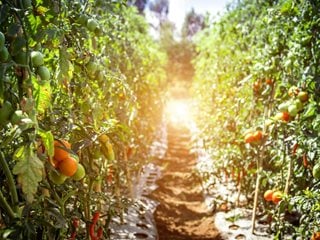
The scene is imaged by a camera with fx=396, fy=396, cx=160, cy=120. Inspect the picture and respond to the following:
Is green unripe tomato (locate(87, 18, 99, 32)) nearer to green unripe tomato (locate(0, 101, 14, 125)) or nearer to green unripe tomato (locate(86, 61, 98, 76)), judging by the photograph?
green unripe tomato (locate(86, 61, 98, 76))

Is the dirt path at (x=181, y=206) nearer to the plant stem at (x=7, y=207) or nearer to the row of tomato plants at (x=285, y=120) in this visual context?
the row of tomato plants at (x=285, y=120)

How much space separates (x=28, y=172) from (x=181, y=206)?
3435mm

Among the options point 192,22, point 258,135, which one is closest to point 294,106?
point 258,135

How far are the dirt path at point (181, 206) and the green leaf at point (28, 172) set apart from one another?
2467 millimetres

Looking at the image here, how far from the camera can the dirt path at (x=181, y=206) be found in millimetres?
3381

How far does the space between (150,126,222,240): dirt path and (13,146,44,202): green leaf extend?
247 cm

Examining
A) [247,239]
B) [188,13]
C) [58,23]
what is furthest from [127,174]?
[188,13]

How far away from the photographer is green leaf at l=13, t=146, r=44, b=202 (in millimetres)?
858

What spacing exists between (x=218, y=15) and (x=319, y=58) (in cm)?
290

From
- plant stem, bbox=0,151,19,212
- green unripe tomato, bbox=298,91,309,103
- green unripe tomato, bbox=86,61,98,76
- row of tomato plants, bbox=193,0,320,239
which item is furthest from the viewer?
green unripe tomato, bbox=298,91,309,103

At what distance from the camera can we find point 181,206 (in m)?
4.16

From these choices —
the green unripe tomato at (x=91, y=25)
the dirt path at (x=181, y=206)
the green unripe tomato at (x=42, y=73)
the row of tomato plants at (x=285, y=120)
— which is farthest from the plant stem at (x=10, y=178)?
the dirt path at (x=181, y=206)

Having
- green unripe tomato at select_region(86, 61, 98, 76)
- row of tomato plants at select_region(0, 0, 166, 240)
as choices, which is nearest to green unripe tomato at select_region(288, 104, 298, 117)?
row of tomato plants at select_region(0, 0, 166, 240)

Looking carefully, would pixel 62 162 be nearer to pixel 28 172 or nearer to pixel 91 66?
pixel 28 172
